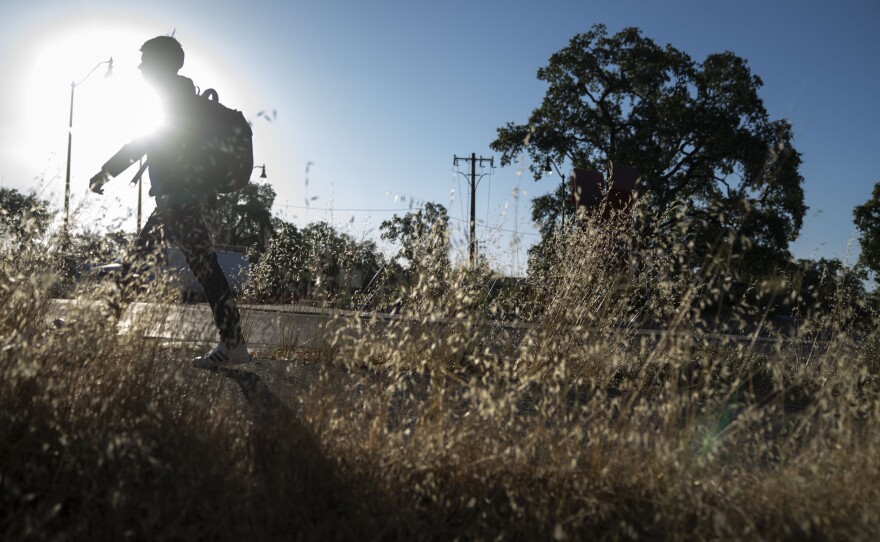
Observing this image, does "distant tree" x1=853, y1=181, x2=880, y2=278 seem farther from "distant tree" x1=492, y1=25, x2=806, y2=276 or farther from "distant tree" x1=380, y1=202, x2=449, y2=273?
"distant tree" x1=380, y1=202, x2=449, y2=273

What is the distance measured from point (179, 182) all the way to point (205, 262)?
49 centimetres

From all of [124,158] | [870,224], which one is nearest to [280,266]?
[124,158]

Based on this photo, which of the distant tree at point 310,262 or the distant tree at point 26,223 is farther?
the distant tree at point 310,262

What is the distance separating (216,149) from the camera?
3529mm

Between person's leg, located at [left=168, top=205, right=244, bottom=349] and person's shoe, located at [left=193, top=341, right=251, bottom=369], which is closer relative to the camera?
person's leg, located at [left=168, top=205, right=244, bottom=349]

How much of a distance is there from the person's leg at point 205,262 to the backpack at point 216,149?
0.61 feet

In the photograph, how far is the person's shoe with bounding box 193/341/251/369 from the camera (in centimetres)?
350

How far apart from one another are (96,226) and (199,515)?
2.09m

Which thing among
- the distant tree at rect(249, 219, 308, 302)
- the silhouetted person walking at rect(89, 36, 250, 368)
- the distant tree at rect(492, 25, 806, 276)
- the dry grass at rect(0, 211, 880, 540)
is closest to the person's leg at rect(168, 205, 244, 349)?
the silhouetted person walking at rect(89, 36, 250, 368)

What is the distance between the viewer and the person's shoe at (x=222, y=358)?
3500 mm

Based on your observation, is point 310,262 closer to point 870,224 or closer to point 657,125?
point 657,125

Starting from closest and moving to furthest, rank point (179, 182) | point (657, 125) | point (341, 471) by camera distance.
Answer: point (341, 471) < point (179, 182) < point (657, 125)

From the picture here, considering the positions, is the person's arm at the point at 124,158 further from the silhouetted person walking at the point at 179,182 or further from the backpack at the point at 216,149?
the backpack at the point at 216,149

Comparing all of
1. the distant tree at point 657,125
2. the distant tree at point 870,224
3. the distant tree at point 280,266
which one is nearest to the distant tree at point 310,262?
the distant tree at point 280,266
